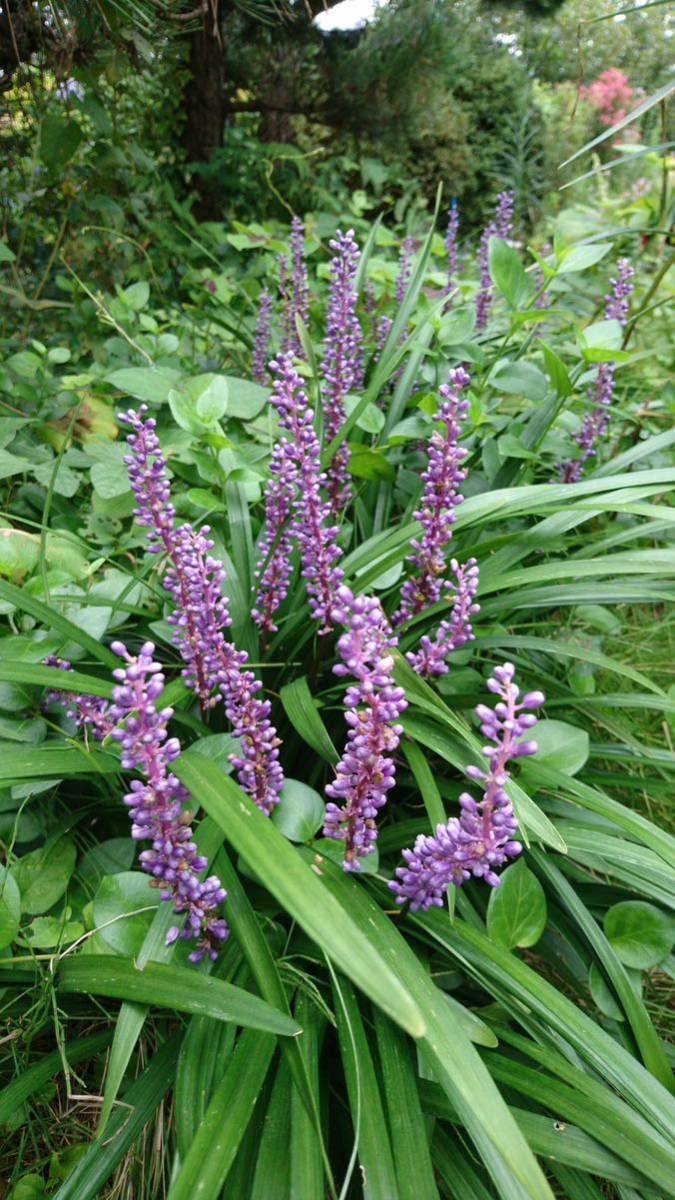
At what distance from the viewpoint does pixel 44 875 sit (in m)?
1.51

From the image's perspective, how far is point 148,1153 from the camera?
1384mm

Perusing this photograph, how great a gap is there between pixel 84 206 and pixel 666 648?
3.11 m

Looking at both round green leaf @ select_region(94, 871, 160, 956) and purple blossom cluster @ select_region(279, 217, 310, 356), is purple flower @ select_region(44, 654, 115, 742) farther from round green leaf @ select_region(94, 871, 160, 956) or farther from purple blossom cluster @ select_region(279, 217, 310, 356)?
purple blossom cluster @ select_region(279, 217, 310, 356)

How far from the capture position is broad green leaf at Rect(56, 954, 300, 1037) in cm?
110

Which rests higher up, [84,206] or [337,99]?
[337,99]

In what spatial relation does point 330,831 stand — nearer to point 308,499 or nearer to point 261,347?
point 308,499

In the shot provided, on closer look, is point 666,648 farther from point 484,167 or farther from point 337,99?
point 484,167

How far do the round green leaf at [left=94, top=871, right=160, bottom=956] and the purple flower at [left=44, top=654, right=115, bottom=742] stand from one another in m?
0.27

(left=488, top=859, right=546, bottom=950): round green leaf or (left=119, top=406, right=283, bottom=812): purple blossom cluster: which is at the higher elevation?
(left=119, top=406, right=283, bottom=812): purple blossom cluster

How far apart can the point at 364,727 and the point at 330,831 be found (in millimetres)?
299

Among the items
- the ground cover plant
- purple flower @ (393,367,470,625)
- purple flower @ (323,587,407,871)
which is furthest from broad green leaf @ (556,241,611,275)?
purple flower @ (323,587,407,871)

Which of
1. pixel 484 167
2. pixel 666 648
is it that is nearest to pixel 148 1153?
pixel 666 648

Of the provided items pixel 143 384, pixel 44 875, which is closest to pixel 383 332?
pixel 143 384

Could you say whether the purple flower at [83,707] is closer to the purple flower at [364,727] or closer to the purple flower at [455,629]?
the purple flower at [364,727]
